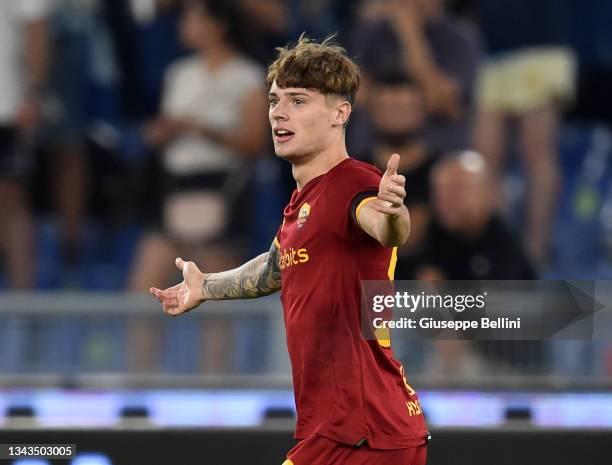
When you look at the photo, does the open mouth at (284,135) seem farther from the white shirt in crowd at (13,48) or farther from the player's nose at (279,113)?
the white shirt in crowd at (13,48)

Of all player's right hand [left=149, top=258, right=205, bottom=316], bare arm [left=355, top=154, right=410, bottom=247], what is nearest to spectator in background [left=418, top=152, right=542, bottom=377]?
player's right hand [left=149, top=258, right=205, bottom=316]

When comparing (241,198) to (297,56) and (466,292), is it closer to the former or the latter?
(466,292)

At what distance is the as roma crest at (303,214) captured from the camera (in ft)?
13.5

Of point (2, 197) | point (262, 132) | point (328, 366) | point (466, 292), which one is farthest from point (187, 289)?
point (2, 197)

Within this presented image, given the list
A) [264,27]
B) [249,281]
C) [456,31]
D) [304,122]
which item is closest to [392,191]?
[304,122]

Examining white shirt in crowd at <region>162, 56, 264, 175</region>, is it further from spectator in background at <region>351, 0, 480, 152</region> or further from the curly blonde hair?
the curly blonde hair

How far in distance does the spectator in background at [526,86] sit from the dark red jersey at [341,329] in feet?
15.5

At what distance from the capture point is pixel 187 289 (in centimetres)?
471

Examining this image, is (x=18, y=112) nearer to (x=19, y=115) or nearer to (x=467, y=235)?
(x=19, y=115)

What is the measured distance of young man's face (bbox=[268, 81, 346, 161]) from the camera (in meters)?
4.16

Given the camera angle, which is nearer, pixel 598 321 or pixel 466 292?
pixel 466 292

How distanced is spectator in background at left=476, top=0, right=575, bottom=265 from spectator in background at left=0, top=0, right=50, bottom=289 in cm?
294

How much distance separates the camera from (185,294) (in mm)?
4695

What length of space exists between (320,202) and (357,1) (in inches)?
193
